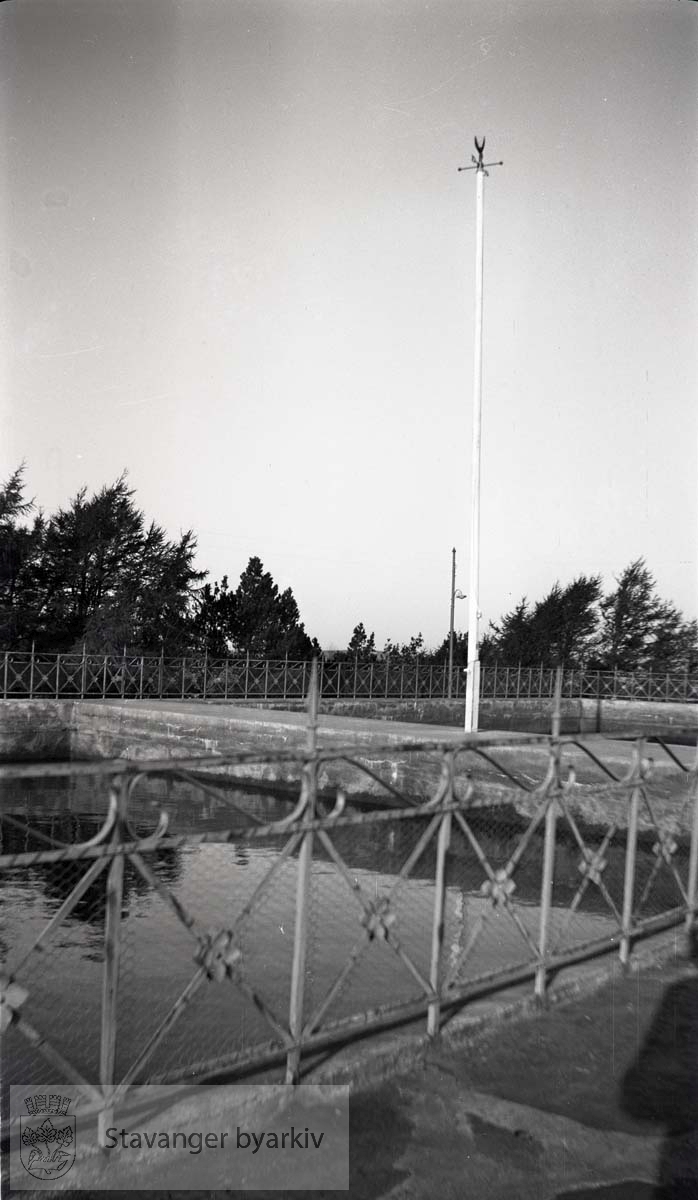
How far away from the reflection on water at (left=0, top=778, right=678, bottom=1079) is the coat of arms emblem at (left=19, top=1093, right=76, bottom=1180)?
0.71 m

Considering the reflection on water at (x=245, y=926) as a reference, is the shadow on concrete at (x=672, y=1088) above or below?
above

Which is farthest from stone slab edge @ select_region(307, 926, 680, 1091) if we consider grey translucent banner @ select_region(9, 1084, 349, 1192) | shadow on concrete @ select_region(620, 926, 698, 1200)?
shadow on concrete @ select_region(620, 926, 698, 1200)

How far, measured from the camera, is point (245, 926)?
22.8 ft

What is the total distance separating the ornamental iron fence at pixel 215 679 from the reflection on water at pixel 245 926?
1323cm

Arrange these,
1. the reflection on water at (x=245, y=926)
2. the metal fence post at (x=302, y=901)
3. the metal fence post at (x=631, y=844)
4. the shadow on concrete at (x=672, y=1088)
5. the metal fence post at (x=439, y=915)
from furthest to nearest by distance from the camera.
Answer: the reflection on water at (x=245, y=926), the metal fence post at (x=631, y=844), the metal fence post at (x=439, y=915), the metal fence post at (x=302, y=901), the shadow on concrete at (x=672, y=1088)

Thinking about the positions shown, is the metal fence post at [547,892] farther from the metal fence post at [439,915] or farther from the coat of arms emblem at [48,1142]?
the coat of arms emblem at [48,1142]

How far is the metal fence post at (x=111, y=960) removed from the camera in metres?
Answer: 2.72

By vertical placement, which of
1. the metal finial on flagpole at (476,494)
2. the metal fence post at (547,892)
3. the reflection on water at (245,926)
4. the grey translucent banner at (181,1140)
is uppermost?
the metal finial on flagpole at (476,494)

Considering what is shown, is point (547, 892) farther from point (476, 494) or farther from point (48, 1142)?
point (476, 494)

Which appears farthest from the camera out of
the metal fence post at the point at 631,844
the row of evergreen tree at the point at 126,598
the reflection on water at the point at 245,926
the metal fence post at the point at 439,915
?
the row of evergreen tree at the point at 126,598

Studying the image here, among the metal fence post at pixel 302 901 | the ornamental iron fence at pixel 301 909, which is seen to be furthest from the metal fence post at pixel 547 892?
the metal fence post at pixel 302 901

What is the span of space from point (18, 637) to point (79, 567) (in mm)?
3755

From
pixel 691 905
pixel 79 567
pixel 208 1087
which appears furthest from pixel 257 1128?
pixel 79 567

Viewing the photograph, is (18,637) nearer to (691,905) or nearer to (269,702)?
(269,702)
